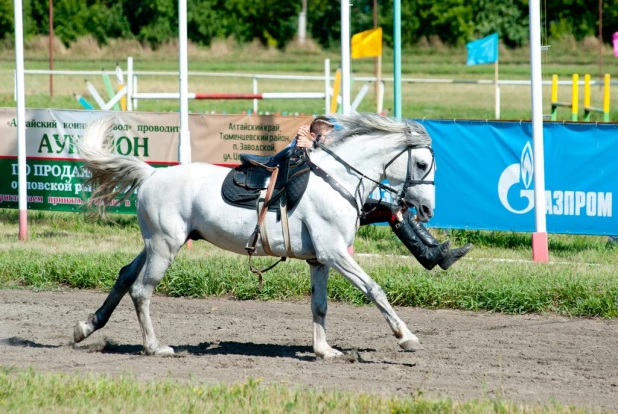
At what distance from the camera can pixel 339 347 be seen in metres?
7.98

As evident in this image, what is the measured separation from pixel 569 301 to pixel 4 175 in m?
7.84

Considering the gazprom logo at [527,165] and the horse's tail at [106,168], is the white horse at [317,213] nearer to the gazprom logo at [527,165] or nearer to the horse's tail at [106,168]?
the horse's tail at [106,168]

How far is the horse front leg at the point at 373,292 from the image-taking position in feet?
23.9

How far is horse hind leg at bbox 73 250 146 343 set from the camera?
7887mm

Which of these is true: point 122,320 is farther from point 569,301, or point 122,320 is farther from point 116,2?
point 116,2

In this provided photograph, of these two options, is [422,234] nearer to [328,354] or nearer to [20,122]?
[328,354]

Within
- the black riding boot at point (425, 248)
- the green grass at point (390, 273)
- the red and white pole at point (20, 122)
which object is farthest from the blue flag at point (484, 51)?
the black riding boot at point (425, 248)

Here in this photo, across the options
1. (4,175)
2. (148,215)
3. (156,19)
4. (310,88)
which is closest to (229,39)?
(156,19)

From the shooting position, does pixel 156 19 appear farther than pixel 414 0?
No

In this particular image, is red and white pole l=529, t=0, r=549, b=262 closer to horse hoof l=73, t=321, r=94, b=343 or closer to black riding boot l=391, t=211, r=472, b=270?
black riding boot l=391, t=211, r=472, b=270

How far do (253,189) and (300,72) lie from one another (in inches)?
1193

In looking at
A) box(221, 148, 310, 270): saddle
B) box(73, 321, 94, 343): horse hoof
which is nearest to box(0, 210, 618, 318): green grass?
box(73, 321, 94, 343): horse hoof

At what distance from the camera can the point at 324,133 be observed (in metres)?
8.16

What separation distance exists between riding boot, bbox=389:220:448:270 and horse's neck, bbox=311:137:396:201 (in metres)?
1.51
